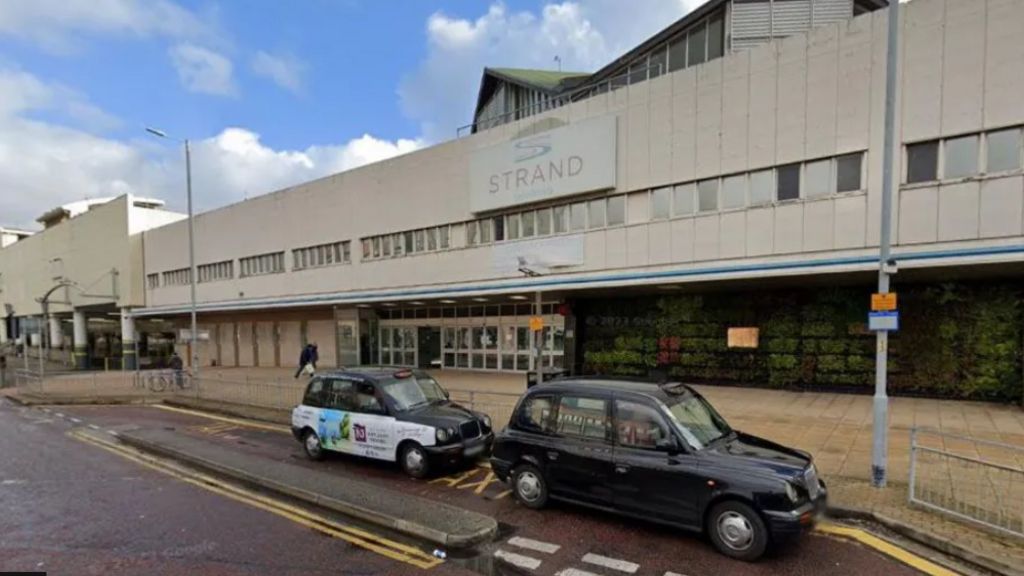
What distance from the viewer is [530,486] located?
6.31 metres

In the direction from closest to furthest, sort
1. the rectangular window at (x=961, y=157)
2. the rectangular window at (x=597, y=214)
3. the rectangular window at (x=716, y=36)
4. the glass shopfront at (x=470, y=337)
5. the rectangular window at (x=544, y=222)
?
the rectangular window at (x=961, y=157) < the rectangular window at (x=597, y=214) < the rectangular window at (x=544, y=222) < the rectangular window at (x=716, y=36) < the glass shopfront at (x=470, y=337)

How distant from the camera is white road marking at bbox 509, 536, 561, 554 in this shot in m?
5.14

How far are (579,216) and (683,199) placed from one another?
3.61 m

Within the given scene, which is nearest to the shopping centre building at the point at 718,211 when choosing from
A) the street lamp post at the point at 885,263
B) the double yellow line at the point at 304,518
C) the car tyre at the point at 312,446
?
the street lamp post at the point at 885,263

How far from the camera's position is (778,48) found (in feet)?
44.1

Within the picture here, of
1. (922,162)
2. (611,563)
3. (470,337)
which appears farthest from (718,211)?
(470,337)

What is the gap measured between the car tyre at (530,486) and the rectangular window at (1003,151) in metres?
12.3

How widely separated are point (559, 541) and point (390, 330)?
881 inches

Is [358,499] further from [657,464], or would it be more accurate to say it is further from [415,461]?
[657,464]

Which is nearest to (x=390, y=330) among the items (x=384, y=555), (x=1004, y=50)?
(x=384, y=555)

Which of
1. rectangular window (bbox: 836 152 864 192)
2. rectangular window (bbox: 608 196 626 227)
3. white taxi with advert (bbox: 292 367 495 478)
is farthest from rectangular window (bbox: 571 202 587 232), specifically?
white taxi with advert (bbox: 292 367 495 478)

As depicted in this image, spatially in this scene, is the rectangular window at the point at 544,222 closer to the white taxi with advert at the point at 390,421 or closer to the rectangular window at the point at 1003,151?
the white taxi with advert at the point at 390,421

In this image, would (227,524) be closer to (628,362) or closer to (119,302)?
(628,362)

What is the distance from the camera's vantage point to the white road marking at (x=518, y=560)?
4811mm
